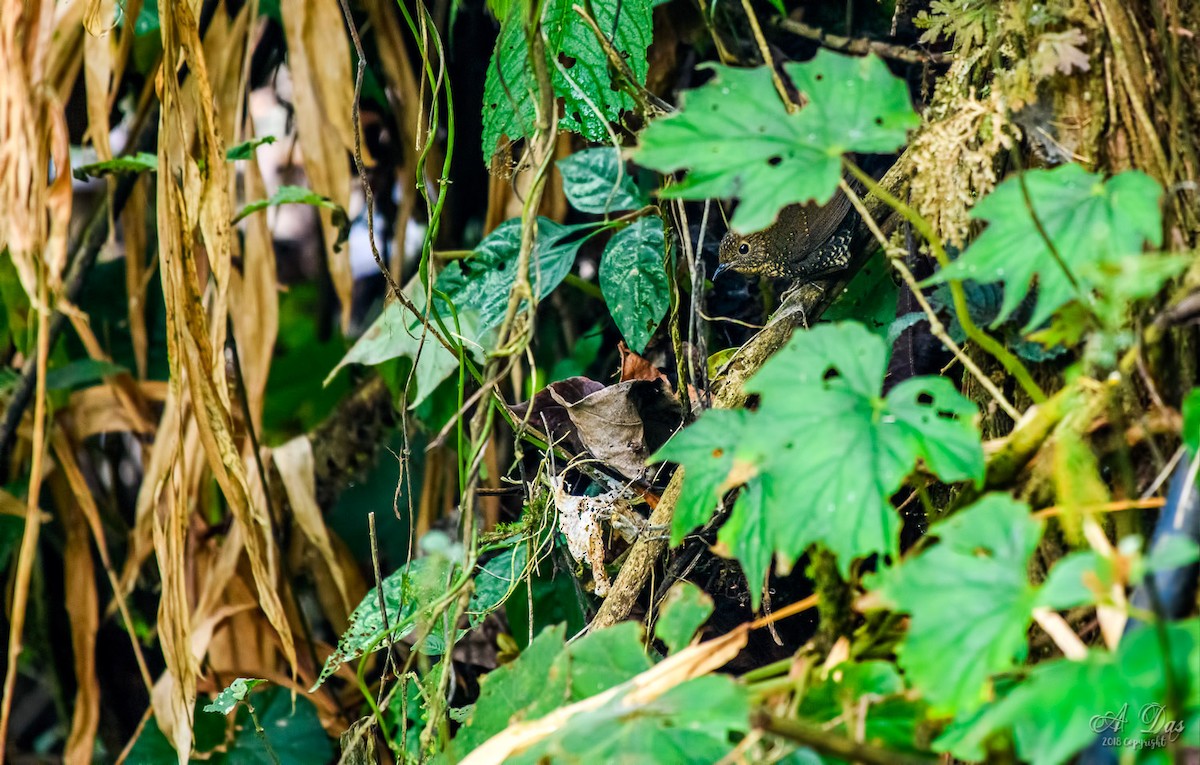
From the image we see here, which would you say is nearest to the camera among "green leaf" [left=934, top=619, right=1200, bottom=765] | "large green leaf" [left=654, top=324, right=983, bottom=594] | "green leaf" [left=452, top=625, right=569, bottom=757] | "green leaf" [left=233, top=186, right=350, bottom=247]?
"green leaf" [left=934, top=619, right=1200, bottom=765]

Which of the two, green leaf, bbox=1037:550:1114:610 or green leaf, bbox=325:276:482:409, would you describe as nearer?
green leaf, bbox=1037:550:1114:610

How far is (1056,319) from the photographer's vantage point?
65 cm

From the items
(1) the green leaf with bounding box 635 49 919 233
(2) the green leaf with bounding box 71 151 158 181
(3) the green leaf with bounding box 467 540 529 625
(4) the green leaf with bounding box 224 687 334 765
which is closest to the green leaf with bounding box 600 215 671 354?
(3) the green leaf with bounding box 467 540 529 625

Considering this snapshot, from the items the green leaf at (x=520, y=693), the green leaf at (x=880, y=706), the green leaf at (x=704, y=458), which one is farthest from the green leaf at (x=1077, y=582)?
the green leaf at (x=520, y=693)

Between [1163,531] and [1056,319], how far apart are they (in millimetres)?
159

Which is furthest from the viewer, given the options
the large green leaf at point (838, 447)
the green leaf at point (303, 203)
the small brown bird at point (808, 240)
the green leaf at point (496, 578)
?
the green leaf at point (303, 203)

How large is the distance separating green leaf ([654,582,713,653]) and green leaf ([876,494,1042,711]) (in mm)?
166

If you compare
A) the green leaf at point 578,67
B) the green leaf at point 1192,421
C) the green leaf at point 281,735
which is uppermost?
the green leaf at point 578,67

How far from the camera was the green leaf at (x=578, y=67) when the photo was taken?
1.00 metres

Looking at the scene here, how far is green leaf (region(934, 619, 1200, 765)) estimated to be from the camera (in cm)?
48

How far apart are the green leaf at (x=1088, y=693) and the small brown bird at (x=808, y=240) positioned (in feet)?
1.79

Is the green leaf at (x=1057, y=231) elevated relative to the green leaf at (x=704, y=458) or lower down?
elevated

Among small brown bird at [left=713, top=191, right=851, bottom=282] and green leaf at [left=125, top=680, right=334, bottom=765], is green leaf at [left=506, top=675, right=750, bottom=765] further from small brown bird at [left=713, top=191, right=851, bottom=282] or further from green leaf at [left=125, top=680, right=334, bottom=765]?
green leaf at [left=125, top=680, right=334, bottom=765]

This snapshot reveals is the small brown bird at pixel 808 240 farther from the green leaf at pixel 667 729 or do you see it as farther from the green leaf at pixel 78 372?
the green leaf at pixel 78 372
